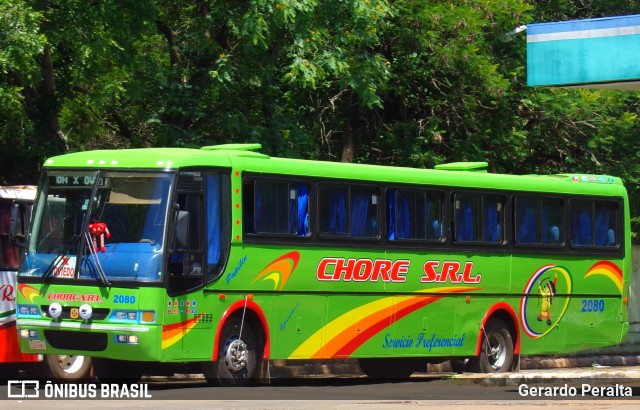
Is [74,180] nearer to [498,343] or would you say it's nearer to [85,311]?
[85,311]

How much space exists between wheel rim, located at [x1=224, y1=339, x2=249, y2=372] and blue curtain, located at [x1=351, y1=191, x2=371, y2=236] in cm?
247

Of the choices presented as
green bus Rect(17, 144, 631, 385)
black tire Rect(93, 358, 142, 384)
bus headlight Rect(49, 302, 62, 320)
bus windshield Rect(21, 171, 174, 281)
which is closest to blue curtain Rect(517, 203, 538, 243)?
green bus Rect(17, 144, 631, 385)

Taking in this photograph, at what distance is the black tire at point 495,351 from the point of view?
64.8 ft

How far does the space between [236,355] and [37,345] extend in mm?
2389

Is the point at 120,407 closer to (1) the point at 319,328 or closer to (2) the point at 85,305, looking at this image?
(2) the point at 85,305

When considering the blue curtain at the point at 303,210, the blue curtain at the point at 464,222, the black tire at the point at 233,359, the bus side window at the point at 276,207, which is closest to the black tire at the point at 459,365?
the blue curtain at the point at 464,222

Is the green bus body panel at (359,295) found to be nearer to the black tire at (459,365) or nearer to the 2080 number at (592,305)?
the 2080 number at (592,305)

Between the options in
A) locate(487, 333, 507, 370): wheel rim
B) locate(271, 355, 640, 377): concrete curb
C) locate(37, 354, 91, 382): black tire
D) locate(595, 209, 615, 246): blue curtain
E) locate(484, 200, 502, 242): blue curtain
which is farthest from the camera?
locate(595, 209, 615, 246): blue curtain

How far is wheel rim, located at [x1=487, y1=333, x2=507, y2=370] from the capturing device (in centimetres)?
1989

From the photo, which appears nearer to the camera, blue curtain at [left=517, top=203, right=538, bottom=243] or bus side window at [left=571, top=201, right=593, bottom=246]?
blue curtain at [left=517, top=203, right=538, bottom=243]

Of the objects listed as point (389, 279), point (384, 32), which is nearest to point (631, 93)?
point (384, 32)

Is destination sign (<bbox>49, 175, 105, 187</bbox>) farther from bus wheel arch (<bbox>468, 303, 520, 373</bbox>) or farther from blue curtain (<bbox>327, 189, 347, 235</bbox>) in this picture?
bus wheel arch (<bbox>468, 303, 520, 373</bbox>)

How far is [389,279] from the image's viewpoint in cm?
1795

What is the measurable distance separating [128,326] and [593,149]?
1470 centimetres
